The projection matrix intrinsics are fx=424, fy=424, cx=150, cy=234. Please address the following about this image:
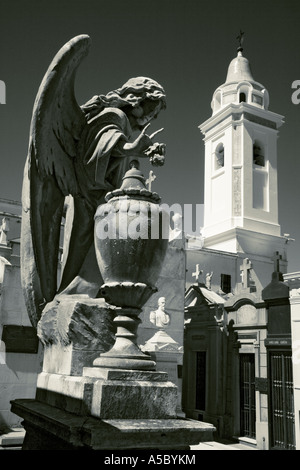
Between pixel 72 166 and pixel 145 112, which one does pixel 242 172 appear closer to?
pixel 145 112

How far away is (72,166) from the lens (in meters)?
3.55

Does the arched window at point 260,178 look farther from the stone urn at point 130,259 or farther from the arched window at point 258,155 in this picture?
the stone urn at point 130,259

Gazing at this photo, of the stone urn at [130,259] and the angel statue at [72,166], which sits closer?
the stone urn at [130,259]

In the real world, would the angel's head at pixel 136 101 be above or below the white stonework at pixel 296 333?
above

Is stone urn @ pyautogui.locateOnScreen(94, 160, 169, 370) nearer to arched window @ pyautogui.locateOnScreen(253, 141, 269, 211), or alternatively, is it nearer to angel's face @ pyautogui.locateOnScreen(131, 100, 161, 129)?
angel's face @ pyautogui.locateOnScreen(131, 100, 161, 129)

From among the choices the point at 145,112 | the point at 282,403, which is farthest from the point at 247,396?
the point at 145,112

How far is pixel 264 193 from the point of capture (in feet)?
90.5

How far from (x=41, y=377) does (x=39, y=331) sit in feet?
1.14

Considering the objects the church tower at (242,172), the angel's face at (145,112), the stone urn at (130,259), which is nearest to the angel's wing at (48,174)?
the angel's face at (145,112)

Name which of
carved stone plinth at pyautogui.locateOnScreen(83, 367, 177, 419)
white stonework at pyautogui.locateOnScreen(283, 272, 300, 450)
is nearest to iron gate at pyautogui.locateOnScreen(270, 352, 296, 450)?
white stonework at pyautogui.locateOnScreen(283, 272, 300, 450)

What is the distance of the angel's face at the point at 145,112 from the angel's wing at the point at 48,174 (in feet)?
1.54

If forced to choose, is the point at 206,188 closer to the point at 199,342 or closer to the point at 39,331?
the point at 199,342

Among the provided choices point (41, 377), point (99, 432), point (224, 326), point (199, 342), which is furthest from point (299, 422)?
point (99, 432)

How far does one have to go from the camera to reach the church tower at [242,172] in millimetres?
26047
